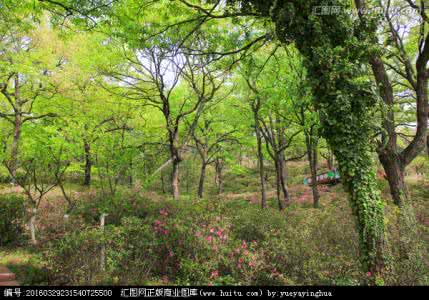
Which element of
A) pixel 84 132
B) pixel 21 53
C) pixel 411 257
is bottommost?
pixel 411 257

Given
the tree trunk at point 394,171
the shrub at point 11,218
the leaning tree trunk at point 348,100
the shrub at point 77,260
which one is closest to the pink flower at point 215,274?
the shrub at point 77,260

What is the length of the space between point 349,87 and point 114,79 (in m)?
10.3

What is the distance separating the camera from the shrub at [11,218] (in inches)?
309

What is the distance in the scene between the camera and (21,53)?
34.5 ft

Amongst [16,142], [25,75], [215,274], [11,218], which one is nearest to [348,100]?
[215,274]

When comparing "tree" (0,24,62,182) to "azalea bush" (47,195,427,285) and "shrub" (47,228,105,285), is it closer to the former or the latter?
"shrub" (47,228,105,285)

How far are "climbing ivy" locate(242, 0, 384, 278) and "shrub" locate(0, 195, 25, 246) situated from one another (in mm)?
9456

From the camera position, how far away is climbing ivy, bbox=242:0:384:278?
14.6 ft

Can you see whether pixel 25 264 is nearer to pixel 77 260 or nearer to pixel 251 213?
pixel 77 260

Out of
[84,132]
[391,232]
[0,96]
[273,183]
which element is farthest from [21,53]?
[273,183]

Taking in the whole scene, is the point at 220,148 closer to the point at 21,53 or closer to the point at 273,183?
the point at 273,183

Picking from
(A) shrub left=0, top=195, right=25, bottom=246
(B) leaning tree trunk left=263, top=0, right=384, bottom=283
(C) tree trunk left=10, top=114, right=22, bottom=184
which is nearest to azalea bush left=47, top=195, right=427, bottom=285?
(B) leaning tree trunk left=263, top=0, right=384, bottom=283

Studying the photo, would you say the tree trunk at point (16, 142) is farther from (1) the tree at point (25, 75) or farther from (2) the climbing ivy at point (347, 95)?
(2) the climbing ivy at point (347, 95)

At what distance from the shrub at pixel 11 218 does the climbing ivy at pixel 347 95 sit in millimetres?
9456
